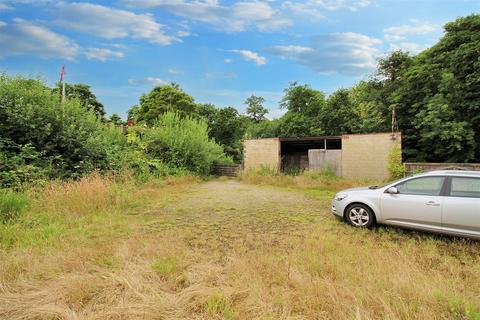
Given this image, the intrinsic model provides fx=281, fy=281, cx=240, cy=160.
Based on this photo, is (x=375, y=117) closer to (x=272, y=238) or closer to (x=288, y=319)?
(x=272, y=238)

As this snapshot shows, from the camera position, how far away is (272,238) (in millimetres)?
5707

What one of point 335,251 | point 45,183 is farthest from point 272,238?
point 45,183

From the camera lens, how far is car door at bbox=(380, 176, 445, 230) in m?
5.43

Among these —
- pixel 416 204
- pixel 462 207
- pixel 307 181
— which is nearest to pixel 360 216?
pixel 416 204

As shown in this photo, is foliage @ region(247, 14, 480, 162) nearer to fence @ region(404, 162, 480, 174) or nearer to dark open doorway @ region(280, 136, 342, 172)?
dark open doorway @ region(280, 136, 342, 172)

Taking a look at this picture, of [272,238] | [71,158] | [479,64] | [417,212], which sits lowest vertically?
[272,238]

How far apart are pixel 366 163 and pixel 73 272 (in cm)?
1423

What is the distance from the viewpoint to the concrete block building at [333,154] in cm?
1454

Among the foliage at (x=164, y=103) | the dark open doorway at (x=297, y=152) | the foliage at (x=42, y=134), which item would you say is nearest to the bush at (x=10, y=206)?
the foliage at (x=42, y=134)

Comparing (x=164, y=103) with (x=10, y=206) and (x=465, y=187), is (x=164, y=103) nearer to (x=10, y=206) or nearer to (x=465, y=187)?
(x=10, y=206)

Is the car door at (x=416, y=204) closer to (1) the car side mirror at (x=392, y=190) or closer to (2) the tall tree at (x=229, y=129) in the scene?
(1) the car side mirror at (x=392, y=190)

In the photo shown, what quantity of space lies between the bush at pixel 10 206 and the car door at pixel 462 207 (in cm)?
883

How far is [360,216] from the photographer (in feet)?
20.9

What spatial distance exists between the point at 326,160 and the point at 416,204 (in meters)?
10.8
